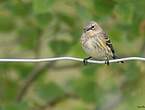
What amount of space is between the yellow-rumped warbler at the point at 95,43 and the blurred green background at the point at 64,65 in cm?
35

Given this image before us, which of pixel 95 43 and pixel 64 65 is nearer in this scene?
pixel 95 43

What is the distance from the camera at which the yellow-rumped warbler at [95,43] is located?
543cm

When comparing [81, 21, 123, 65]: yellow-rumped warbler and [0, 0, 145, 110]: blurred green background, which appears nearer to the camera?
[81, 21, 123, 65]: yellow-rumped warbler

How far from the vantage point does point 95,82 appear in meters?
6.92

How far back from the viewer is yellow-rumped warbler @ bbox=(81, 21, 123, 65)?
17.8 ft

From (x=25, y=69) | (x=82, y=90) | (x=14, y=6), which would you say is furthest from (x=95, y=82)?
(x=14, y=6)

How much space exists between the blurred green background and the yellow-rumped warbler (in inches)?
13.9

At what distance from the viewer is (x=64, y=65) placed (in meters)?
7.35

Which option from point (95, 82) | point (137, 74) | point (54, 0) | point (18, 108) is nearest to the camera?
point (54, 0)

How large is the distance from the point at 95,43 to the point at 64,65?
1878mm

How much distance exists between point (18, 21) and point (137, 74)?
4.00 ft

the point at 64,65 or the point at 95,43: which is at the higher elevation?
the point at 95,43

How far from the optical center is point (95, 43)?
5500 millimetres

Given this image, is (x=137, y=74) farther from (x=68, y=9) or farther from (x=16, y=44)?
(x=16, y=44)
